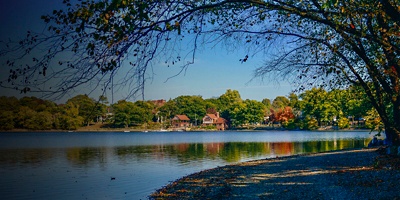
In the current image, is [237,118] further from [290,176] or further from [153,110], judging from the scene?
[290,176]

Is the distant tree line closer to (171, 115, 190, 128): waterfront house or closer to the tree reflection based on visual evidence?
(171, 115, 190, 128): waterfront house

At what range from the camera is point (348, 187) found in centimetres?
1345

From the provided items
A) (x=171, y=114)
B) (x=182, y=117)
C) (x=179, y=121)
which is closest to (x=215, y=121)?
(x=182, y=117)

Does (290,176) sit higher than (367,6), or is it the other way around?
(367,6)

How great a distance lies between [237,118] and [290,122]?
3410 cm

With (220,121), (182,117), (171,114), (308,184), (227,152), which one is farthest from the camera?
(171,114)

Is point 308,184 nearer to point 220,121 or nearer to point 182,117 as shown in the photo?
point 220,121

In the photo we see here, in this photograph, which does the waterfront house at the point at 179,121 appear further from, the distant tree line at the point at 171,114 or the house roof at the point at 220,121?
the house roof at the point at 220,121

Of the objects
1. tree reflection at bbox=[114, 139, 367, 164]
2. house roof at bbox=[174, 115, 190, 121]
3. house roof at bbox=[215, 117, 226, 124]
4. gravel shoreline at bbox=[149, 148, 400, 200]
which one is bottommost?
tree reflection at bbox=[114, 139, 367, 164]

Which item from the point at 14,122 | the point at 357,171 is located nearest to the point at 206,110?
the point at 14,122

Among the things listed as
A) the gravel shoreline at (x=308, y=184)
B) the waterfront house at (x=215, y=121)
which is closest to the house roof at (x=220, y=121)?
the waterfront house at (x=215, y=121)

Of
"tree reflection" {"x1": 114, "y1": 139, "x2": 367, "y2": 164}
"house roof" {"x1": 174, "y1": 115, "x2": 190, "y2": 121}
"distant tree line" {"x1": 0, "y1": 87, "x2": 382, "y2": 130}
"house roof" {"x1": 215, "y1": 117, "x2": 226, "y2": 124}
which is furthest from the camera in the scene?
"house roof" {"x1": 174, "y1": 115, "x2": 190, "y2": 121}

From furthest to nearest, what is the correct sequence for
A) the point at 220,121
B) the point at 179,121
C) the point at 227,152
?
1. the point at 179,121
2. the point at 220,121
3. the point at 227,152

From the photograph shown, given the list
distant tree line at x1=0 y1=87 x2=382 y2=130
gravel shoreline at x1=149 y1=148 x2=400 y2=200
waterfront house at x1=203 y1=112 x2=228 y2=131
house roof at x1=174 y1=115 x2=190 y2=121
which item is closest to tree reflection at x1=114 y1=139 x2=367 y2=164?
gravel shoreline at x1=149 y1=148 x2=400 y2=200
